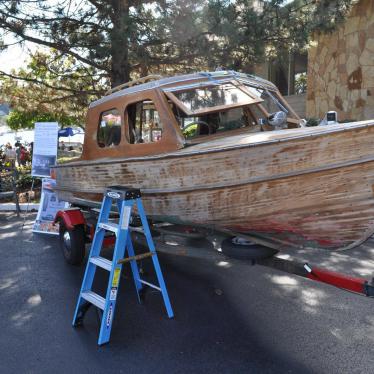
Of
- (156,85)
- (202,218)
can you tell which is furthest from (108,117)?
(202,218)

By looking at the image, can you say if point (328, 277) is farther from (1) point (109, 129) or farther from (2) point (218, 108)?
(1) point (109, 129)

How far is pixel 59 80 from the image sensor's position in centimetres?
1009

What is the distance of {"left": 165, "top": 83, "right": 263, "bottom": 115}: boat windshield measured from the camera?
436 centimetres

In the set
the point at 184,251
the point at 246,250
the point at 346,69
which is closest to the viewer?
the point at 246,250

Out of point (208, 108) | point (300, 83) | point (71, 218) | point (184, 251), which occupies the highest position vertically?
point (300, 83)

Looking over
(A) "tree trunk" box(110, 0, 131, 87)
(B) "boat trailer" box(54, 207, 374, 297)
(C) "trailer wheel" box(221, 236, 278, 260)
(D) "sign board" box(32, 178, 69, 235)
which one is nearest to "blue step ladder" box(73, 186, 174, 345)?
(B) "boat trailer" box(54, 207, 374, 297)

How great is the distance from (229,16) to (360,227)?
17.9 feet

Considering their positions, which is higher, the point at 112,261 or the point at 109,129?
the point at 109,129

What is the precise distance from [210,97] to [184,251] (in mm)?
1673

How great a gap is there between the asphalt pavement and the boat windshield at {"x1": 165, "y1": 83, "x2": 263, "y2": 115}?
1.66m

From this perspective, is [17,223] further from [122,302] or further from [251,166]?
[251,166]

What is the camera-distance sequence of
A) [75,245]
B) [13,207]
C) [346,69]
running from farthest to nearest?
[346,69] → [13,207] → [75,245]

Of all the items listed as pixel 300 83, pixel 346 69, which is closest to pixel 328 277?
pixel 346 69

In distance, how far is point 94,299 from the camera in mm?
3553
